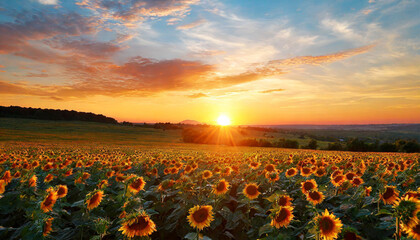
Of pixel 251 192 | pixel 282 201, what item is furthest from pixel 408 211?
pixel 251 192

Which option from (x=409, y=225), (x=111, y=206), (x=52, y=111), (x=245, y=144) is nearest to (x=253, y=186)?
(x=409, y=225)

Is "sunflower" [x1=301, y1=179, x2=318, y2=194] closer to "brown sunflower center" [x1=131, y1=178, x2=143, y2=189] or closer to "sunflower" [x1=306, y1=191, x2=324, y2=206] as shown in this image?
"sunflower" [x1=306, y1=191, x2=324, y2=206]

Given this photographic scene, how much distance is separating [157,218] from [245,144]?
6824 cm

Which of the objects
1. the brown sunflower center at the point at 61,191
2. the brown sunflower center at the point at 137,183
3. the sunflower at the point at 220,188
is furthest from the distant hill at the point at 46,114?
the sunflower at the point at 220,188

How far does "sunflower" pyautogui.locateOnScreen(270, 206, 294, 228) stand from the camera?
10.4 feet

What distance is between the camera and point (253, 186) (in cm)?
458

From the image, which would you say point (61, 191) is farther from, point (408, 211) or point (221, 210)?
point (408, 211)

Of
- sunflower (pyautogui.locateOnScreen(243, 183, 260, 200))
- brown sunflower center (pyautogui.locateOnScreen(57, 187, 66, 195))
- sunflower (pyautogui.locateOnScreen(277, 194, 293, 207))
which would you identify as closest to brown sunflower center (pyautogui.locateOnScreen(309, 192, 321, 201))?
sunflower (pyautogui.locateOnScreen(277, 194, 293, 207))

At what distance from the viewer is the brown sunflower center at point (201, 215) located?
3.46 m

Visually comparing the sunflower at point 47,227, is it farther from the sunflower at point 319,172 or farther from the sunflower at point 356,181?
the sunflower at point 319,172

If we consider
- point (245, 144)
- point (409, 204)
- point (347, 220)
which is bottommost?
point (245, 144)

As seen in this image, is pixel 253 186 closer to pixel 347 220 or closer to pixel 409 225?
pixel 347 220

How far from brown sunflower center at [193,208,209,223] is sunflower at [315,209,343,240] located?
4.98 feet

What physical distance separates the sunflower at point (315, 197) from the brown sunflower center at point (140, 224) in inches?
106
